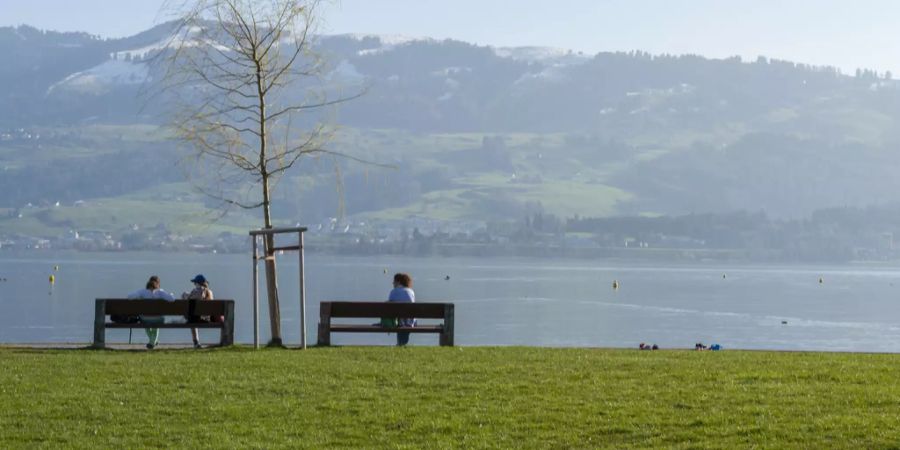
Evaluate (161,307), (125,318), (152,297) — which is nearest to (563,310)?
(152,297)

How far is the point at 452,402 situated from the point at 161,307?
949 centimetres

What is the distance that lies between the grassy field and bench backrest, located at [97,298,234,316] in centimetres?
322

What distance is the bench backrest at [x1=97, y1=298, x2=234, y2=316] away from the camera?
80.2ft

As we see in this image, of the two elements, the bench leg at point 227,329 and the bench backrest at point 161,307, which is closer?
the bench leg at point 227,329

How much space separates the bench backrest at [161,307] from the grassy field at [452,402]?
322 cm

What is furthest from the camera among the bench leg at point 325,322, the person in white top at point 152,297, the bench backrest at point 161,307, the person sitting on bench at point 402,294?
the person sitting on bench at point 402,294

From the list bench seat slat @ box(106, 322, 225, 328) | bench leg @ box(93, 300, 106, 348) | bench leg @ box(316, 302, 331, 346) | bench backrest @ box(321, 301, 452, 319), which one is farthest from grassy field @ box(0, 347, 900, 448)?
bench backrest @ box(321, 301, 452, 319)

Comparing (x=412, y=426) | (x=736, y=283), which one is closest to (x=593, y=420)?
(x=412, y=426)

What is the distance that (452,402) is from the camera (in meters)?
16.5

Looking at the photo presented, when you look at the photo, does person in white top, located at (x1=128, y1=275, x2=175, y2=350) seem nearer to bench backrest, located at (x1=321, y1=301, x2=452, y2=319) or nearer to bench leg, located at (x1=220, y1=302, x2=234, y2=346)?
bench leg, located at (x1=220, y1=302, x2=234, y2=346)

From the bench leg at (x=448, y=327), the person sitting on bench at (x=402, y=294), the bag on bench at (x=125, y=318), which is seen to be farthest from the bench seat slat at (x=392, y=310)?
the bag on bench at (x=125, y=318)

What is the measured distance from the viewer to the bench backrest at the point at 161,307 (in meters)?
24.5

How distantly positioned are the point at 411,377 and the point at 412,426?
3349 millimetres

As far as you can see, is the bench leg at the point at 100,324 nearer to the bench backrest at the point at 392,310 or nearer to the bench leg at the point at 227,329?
the bench leg at the point at 227,329
